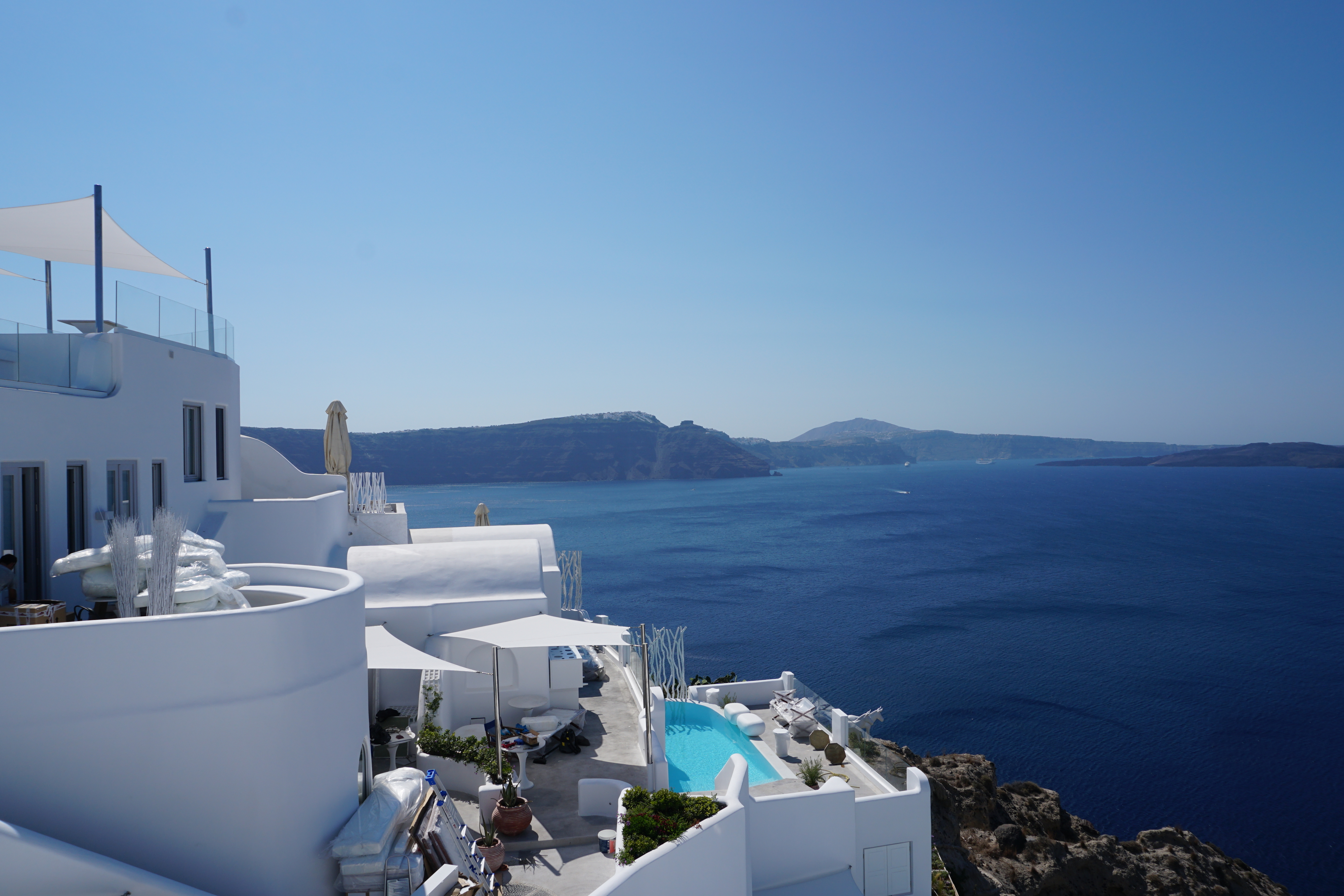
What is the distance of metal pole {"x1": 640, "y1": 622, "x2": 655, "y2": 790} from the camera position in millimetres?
11812

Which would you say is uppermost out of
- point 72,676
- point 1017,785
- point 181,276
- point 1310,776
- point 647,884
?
point 181,276

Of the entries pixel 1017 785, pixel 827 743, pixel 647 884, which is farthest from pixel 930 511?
pixel 647 884

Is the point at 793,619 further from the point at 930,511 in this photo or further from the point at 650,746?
the point at 930,511

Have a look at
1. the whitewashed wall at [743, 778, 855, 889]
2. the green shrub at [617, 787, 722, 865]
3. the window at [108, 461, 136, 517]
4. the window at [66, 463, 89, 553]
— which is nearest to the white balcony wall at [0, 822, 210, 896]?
the green shrub at [617, 787, 722, 865]

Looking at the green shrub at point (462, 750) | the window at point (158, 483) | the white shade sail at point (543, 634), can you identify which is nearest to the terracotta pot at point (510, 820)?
the green shrub at point (462, 750)

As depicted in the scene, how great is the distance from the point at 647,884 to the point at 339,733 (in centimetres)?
391

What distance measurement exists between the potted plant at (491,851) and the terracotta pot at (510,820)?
651 mm

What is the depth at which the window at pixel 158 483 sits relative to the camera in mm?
12250

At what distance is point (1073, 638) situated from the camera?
47.2 metres

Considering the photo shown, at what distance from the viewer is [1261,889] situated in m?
22.7

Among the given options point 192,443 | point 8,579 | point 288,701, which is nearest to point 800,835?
point 288,701

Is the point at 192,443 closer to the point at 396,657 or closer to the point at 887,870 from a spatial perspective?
the point at 396,657

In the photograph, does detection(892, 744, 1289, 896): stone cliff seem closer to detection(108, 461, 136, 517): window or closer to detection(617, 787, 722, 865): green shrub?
detection(617, 787, 722, 865): green shrub

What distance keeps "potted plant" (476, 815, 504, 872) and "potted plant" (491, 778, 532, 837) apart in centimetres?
66
